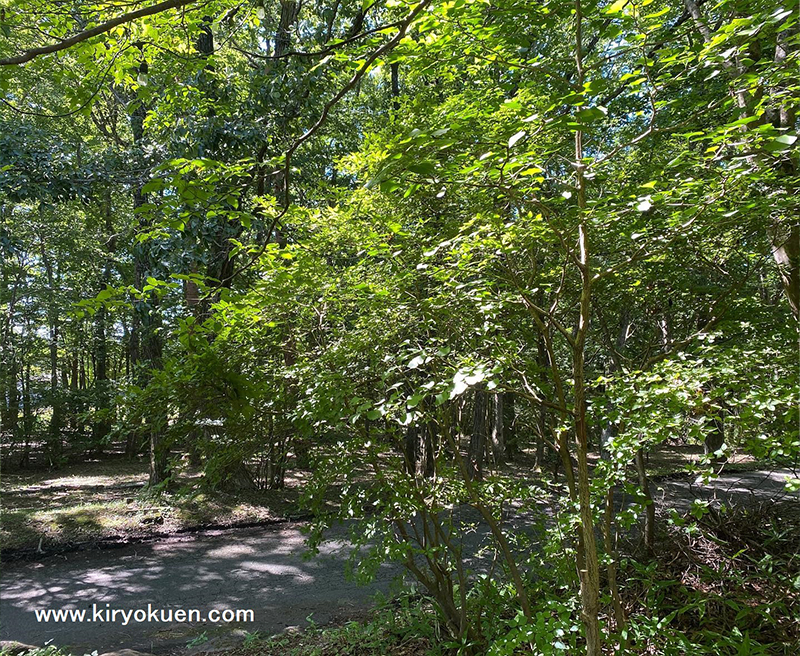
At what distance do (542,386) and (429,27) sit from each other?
1635 millimetres

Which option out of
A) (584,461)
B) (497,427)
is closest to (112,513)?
(497,427)

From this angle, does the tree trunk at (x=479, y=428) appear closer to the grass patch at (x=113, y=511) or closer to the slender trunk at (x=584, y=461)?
the grass patch at (x=113, y=511)

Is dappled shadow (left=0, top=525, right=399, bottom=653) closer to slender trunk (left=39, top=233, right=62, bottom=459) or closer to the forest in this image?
the forest

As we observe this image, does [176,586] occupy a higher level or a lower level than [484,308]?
lower

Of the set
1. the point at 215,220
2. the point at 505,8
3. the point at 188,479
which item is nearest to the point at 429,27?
the point at 505,8

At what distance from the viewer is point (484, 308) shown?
1.81 metres

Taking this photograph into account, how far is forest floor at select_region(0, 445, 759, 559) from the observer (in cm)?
624

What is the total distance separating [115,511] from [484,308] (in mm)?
7671

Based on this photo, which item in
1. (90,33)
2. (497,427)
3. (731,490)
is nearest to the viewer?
(90,33)

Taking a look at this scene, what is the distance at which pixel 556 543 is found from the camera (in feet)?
6.86

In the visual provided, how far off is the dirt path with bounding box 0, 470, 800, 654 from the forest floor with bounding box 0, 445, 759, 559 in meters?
0.34

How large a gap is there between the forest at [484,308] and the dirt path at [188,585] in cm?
8

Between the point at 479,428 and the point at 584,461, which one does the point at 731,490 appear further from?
the point at 584,461

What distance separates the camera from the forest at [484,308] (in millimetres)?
1630
